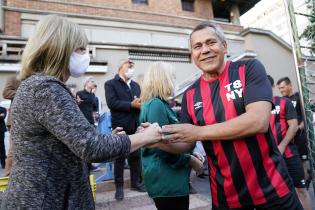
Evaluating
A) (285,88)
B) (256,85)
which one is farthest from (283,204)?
(285,88)

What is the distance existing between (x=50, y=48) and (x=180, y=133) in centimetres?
84

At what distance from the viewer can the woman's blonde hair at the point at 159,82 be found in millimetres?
2486

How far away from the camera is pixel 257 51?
14234mm

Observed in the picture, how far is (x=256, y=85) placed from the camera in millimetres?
1753

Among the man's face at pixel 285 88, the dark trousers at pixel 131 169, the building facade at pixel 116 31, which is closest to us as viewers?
the dark trousers at pixel 131 169

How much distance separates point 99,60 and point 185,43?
4.73 meters

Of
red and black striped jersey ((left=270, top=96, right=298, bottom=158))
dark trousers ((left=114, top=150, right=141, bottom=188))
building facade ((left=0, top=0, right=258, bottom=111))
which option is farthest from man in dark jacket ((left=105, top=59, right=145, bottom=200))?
building facade ((left=0, top=0, right=258, bottom=111))

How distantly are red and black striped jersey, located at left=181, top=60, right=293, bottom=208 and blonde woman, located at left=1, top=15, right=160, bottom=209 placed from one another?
0.63 meters

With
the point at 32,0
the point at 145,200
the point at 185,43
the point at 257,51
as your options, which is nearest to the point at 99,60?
the point at 32,0

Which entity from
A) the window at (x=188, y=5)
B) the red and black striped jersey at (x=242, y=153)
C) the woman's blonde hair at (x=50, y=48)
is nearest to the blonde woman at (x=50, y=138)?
the woman's blonde hair at (x=50, y=48)

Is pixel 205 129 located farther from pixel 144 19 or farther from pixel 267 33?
pixel 267 33

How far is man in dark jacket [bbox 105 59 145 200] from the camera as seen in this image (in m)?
4.24

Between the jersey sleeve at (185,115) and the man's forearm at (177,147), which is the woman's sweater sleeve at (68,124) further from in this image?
the jersey sleeve at (185,115)

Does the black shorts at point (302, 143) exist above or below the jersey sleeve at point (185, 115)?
below
